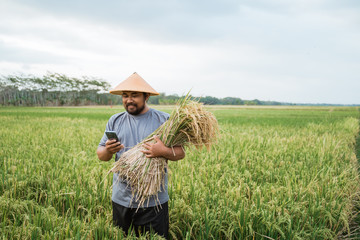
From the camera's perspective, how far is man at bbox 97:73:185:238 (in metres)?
2.07

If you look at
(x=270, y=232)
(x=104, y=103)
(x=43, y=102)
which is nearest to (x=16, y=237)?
(x=270, y=232)

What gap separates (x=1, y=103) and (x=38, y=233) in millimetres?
92131

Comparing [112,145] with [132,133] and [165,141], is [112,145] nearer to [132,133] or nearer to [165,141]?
[132,133]

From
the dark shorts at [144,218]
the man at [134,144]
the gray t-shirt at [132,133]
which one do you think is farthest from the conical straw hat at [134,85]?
the dark shorts at [144,218]

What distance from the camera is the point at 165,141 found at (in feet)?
6.47

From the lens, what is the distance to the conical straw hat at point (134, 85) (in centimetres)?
201

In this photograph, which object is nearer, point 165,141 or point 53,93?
point 165,141

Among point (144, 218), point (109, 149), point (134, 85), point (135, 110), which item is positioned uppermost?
point (134, 85)

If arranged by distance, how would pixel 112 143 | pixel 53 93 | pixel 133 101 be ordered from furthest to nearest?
pixel 53 93 < pixel 133 101 < pixel 112 143

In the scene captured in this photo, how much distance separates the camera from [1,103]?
7638 centimetres

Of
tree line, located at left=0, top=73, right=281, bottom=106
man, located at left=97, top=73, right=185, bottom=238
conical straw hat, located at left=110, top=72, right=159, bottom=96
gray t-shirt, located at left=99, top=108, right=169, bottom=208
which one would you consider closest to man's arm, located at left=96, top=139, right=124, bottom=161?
man, located at left=97, top=73, right=185, bottom=238

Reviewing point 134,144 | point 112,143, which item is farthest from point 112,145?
point 134,144

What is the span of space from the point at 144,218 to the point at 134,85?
3.73ft

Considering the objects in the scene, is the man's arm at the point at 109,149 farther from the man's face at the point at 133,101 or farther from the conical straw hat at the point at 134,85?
the conical straw hat at the point at 134,85
